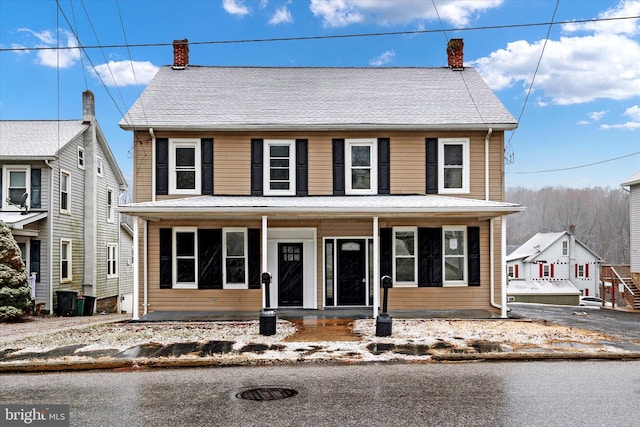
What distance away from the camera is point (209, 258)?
15695 millimetres

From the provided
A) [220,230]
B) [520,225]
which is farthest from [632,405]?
[520,225]

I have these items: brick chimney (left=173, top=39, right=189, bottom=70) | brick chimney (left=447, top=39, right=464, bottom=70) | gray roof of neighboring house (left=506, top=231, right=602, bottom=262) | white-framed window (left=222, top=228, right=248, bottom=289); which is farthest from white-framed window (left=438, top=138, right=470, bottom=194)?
gray roof of neighboring house (left=506, top=231, right=602, bottom=262)

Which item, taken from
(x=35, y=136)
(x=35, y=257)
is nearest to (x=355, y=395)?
(x=35, y=257)

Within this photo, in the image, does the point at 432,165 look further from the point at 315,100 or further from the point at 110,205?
the point at 110,205

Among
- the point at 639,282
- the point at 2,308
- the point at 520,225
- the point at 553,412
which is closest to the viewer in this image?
the point at 553,412

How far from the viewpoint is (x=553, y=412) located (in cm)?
616

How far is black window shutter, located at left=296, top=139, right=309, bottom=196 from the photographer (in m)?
16.1

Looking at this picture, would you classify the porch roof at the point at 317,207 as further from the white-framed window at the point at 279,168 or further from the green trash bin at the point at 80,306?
the green trash bin at the point at 80,306

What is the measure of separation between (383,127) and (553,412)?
1084cm

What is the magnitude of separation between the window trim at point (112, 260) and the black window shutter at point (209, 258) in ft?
40.9

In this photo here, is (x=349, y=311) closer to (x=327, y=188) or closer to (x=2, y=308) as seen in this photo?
(x=327, y=188)

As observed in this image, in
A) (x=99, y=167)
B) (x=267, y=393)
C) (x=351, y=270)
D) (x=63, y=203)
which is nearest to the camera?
(x=267, y=393)

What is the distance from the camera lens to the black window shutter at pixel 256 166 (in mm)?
16000

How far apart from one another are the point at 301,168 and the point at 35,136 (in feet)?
40.9
